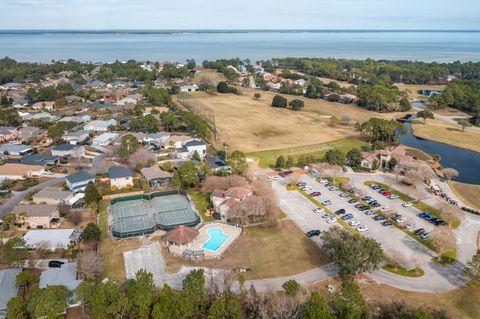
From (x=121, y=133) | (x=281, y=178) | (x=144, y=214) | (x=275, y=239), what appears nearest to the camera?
(x=275, y=239)

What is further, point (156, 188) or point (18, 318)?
point (156, 188)

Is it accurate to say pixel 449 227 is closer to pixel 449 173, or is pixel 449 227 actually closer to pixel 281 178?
pixel 449 173

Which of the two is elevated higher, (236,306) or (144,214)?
(236,306)

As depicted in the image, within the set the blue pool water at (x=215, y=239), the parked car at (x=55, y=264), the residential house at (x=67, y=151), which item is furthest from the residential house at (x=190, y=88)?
the parked car at (x=55, y=264)

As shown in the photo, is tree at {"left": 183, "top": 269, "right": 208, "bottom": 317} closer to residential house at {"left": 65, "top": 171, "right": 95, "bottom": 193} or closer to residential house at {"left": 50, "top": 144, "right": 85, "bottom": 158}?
residential house at {"left": 65, "top": 171, "right": 95, "bottom": 193}

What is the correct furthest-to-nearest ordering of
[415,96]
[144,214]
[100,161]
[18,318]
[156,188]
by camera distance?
[415,96] → [100,161] → [156,188] → [144,214] → [18,318]

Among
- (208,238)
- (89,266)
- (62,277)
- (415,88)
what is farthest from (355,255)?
(415,88)

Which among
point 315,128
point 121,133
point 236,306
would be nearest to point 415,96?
point 315,128
